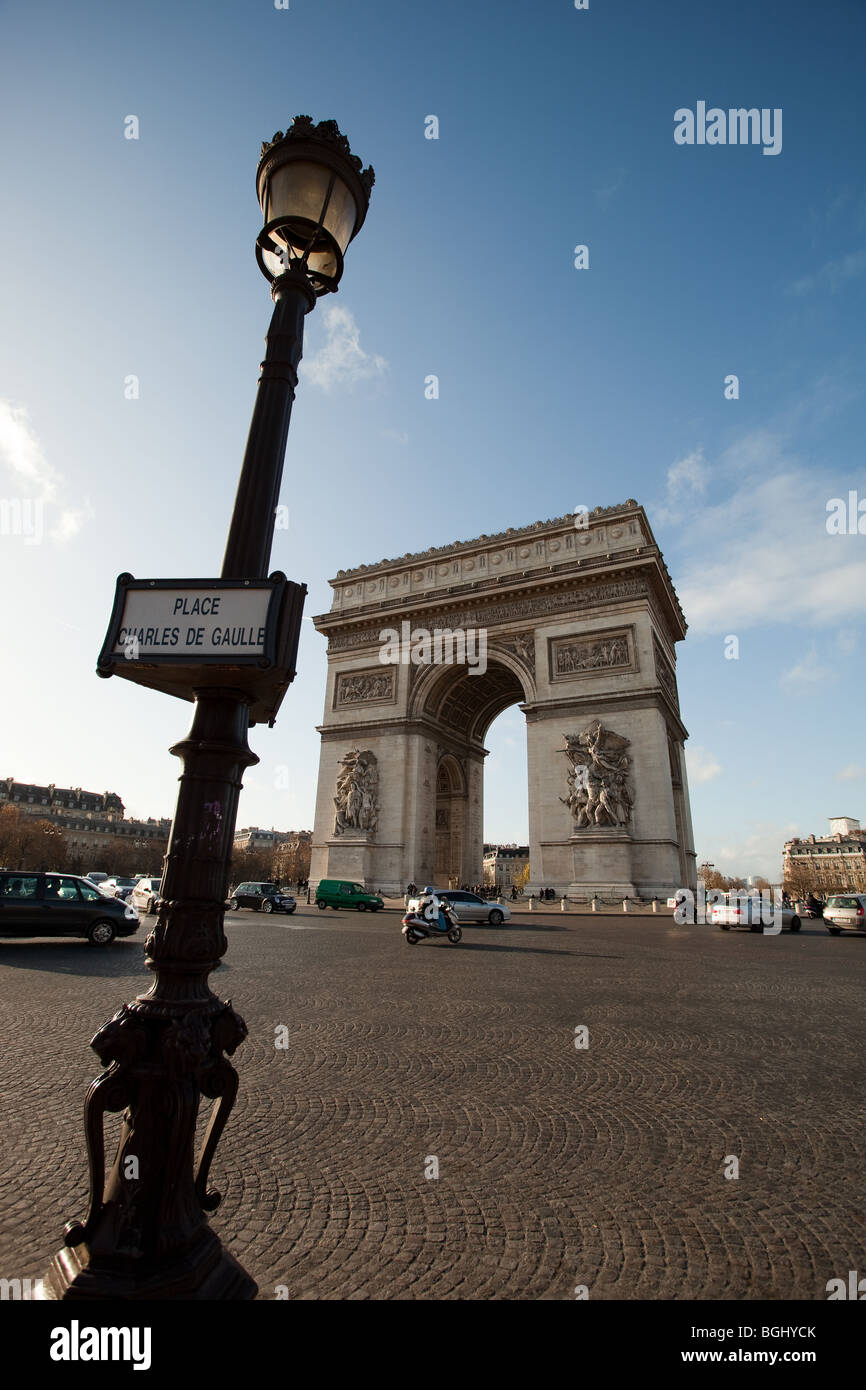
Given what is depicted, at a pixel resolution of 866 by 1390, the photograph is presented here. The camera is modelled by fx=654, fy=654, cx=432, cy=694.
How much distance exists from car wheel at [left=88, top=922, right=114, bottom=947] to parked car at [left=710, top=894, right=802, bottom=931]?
1665 centimetres

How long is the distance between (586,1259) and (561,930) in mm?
15991

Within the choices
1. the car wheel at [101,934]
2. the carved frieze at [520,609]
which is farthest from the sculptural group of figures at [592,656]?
the car wheel at [101,934]

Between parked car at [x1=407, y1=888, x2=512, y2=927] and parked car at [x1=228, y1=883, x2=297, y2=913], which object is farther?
parked car at [x1=228, y1=883, x2=297, y2=913]

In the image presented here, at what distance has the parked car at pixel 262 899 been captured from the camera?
24.5 metres

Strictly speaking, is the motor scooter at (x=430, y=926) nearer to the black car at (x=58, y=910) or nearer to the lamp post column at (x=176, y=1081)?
the black car at (x=58, y=910)

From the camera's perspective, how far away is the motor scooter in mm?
14492

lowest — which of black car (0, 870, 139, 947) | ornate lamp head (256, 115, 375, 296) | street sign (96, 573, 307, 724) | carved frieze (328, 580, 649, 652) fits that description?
black car (0, 870, 139, 947)

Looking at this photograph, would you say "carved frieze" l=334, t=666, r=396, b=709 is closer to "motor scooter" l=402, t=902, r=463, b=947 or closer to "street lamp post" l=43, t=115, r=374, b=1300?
"motor scooter" l=402, t=902, r=463, b=947

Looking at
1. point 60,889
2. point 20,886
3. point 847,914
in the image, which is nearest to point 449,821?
point 847,914

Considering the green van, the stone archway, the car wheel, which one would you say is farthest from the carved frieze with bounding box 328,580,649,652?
the car wheel

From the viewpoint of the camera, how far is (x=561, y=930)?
17672 mm

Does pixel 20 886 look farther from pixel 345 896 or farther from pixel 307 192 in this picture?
pixel 345 896

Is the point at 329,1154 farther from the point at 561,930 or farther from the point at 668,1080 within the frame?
the point at 561,930
